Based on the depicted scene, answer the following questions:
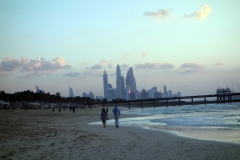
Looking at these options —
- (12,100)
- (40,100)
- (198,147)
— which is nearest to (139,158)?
(198,147)

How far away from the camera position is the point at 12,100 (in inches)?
4929

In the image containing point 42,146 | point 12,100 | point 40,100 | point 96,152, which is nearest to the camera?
point 96,152

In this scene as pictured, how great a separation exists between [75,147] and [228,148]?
20.5ft

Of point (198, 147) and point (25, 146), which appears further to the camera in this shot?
point (198, 147)

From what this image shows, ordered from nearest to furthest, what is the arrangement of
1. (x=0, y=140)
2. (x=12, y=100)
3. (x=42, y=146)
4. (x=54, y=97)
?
1. (x=42, y=146)
2. (x=0, y=140)
3. (x=12, y=100)
4. (x=54, y=97)

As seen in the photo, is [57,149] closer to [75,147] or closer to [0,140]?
Answer: [75,147]

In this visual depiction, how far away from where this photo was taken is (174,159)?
29.6 feet

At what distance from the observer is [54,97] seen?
153750mm

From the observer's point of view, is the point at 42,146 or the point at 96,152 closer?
the point at 96,152

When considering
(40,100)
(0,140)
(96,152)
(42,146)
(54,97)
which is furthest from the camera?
(54,97)

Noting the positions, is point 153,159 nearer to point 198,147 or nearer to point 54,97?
point 198,147

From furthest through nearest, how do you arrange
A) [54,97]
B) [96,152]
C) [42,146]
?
[54,97], [42,146], [96,152]

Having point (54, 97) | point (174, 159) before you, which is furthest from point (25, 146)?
point (54, 97)

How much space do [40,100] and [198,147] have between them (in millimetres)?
136981
